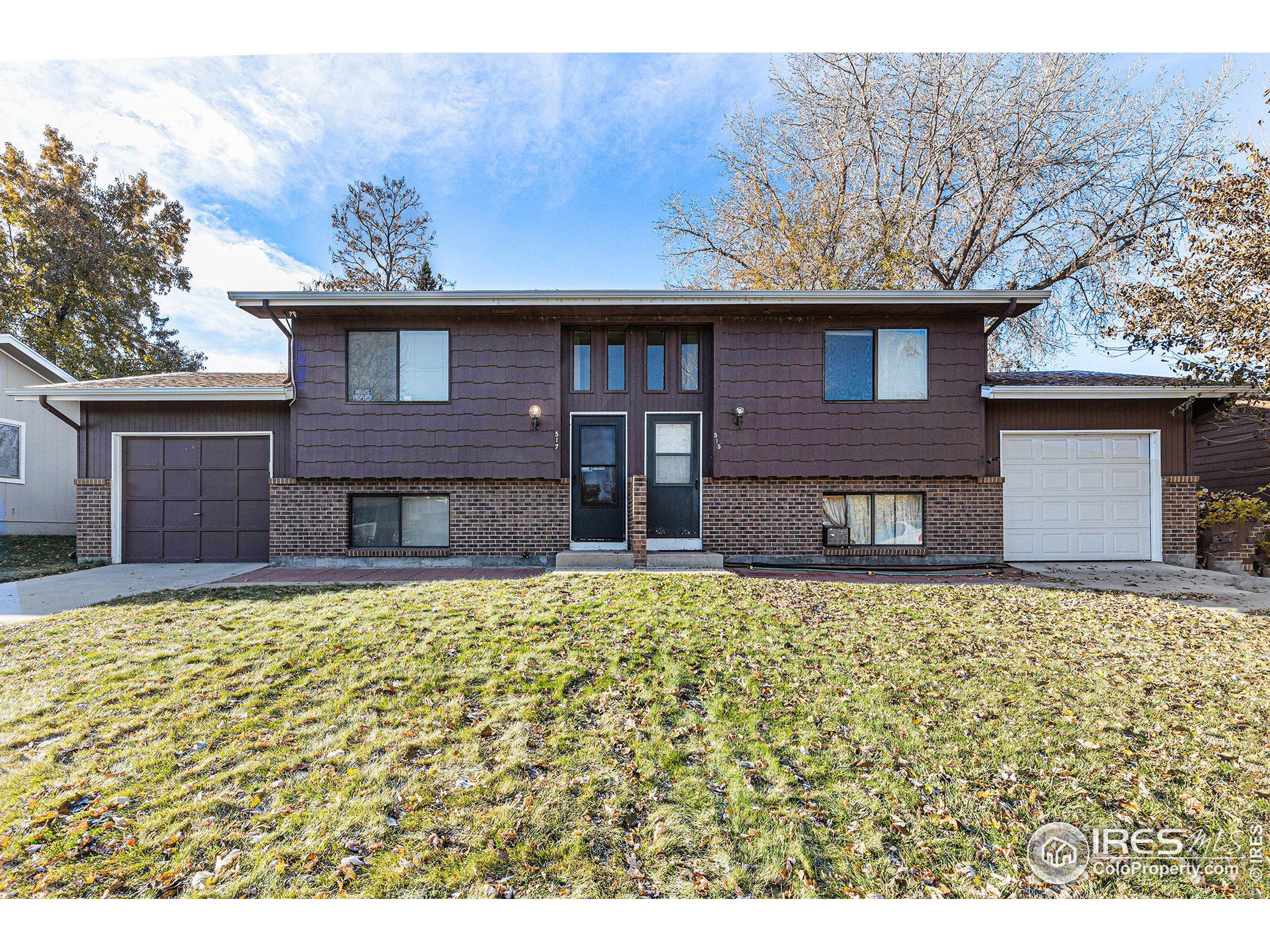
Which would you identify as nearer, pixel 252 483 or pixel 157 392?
pixel 157 392

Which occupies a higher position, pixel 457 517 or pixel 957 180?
pixel 957 180

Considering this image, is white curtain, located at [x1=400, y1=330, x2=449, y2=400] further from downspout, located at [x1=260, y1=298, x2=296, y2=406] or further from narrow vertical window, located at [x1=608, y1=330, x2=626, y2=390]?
narrow vertical window, located at [x1=608, y1=330, x2=626, y2=390]

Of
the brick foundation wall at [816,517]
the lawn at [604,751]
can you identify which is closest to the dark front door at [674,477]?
the brick foundation wall at [816,517]

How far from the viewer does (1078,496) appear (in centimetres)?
844

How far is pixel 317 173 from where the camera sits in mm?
9781

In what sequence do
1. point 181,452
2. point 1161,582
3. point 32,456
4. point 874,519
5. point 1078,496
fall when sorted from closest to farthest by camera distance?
1. point 1161,582
2. point 874,519
3. point 181,452
4. point 1078,496
5. point 32,456

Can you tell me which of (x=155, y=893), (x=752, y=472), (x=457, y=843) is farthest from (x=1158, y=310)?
(x=155, y=893)

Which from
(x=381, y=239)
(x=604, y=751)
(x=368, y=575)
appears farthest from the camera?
(x=381, y=239)

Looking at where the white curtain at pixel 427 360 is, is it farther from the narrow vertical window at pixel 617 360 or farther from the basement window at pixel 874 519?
the basement window at pixel 874 519

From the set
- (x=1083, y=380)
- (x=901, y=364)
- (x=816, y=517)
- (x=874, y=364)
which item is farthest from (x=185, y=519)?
(x=1083, y=380)

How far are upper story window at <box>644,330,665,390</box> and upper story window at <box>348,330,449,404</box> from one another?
3186 mm

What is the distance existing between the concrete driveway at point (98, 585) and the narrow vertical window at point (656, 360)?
6.75m

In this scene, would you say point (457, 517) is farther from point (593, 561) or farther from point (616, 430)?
point (616, 430)

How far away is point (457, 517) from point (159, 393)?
509cm
